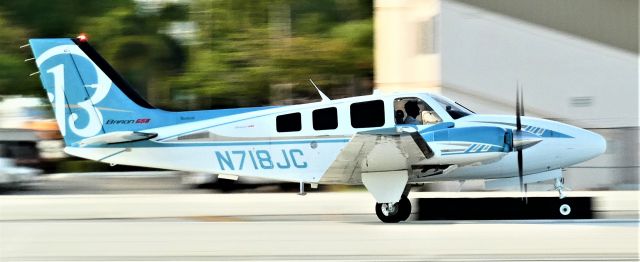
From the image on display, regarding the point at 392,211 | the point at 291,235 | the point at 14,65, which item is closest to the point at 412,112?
the point at 392,211

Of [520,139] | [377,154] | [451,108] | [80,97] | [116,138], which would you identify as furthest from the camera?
[80,97]

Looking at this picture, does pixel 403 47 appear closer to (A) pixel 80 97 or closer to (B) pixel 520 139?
(B) pixel 520 139

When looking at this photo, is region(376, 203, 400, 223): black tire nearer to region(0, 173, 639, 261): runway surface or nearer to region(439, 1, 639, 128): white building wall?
region(0, 173, 639, 261): runway surface

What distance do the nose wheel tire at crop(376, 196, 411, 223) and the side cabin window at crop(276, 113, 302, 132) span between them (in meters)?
1.82

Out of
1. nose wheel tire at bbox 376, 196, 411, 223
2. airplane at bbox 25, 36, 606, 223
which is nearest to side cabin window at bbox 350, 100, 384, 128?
airplane at bbox 25, 36, 606, 223

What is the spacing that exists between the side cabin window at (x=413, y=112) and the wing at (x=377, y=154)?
1.98 ft

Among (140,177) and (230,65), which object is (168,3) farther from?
(140,177)

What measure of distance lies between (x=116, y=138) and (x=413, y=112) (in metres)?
4.86

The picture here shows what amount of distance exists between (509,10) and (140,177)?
1208 cm

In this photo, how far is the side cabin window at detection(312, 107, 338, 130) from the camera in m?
15.0

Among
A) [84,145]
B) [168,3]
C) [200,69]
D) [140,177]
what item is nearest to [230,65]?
[200,69]

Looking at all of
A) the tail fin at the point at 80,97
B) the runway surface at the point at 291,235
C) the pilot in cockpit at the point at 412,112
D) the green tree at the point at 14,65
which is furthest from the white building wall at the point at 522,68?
the green tree at the point at 14,65

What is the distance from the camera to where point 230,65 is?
117ft

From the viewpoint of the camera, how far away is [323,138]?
49.7 feet
